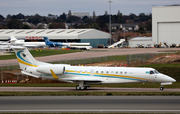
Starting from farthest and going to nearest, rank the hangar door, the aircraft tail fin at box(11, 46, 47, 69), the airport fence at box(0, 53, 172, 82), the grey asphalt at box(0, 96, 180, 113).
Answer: the hangar door < the airport fence at box(0, 53, 172, 82) < the aircraft tail fin at box(11, 46, 47, 69) < the grey asphalt at box(0, 96, 180, 113)

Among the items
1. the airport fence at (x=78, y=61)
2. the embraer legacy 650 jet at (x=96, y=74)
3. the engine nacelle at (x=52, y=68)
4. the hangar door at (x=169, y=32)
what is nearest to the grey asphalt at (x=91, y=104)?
the embraer legacy 650 jet at (x=96, y=74)

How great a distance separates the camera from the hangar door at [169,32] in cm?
11444

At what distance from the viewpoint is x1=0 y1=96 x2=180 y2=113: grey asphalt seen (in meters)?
18.6

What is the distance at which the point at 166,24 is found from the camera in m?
115

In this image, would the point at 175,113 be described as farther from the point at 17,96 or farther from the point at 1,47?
the point at 1,47

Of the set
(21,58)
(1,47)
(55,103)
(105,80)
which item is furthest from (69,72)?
(1,47)

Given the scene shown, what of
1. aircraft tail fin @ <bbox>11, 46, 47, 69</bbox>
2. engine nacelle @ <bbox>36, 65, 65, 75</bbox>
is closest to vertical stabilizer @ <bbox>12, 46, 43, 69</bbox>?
aircraft tail fin @ <bbox>11, 46, 47, 69</bbox>

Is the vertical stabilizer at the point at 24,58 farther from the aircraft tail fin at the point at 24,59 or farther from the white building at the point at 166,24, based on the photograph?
the white building at the point at 166,24

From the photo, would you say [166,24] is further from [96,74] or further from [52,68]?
[52,68]

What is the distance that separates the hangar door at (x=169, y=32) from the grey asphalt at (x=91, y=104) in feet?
316

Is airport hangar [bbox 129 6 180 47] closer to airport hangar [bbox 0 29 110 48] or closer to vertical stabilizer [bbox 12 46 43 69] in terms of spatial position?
airport hangar [bbox 0 29 110 48]

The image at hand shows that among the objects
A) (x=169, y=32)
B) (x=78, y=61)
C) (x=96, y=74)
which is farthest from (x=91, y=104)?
(x=169, y=32)

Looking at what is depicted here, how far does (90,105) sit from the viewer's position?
20.2 metres

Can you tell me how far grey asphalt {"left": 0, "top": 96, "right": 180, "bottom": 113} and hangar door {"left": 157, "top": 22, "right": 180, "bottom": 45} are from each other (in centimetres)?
9645
